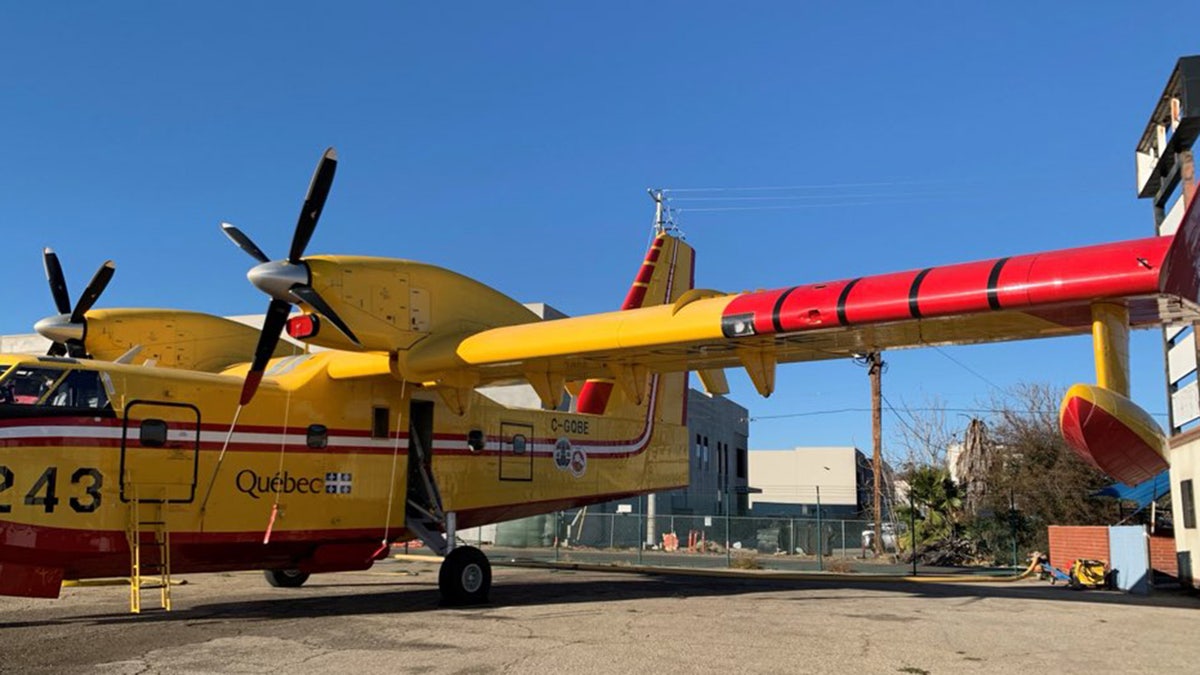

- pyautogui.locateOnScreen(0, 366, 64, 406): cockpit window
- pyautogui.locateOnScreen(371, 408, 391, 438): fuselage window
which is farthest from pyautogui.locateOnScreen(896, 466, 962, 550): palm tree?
pyautogui.locateOnScreen(0, 366, 64, 406): cockpit window

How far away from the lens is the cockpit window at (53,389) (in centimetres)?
1064

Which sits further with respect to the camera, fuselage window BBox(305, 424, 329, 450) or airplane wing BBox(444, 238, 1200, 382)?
fuselage window BBox(305, 424, 329, 450)

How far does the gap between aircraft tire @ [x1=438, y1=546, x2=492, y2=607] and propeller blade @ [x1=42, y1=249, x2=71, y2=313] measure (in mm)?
7807

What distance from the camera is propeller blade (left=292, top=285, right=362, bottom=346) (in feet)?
39.2

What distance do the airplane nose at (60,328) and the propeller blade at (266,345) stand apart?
4.56m

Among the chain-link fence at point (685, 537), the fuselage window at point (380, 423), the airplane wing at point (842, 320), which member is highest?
the airplane wing at point (842, 320)

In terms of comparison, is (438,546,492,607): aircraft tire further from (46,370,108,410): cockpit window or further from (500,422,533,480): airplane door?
(46,370,108,410): cockpit window

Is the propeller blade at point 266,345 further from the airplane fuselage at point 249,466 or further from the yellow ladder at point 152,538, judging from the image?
the yellow ladder at point 152,538

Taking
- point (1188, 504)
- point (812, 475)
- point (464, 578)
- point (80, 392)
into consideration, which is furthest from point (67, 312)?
point (812, 475)

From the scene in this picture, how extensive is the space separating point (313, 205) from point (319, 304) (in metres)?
1.29

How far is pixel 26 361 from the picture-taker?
1092 centimetres

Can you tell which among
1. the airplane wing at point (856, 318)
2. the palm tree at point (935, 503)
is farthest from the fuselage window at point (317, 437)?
the palm tree at point (935, 503)

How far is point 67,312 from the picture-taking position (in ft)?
50.3

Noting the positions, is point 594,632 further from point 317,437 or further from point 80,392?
point 80,392
